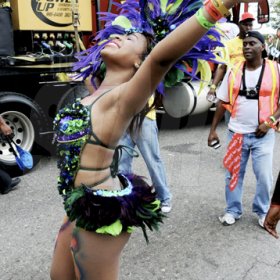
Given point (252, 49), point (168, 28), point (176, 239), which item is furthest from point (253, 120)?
point (168, 28)

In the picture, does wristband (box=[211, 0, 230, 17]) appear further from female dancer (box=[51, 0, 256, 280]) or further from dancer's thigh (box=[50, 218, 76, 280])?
dancer's thigh (box=[50, 218, 76, 280])

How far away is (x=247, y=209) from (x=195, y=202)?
1.70 ft

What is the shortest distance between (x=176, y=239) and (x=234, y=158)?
0.89 m

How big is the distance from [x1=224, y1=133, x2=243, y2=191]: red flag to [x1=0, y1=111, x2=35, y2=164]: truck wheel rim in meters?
2.60

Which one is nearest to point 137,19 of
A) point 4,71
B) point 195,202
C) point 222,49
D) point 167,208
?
point 222,49

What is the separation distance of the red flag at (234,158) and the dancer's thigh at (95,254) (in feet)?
7.01

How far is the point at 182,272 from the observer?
3021mm

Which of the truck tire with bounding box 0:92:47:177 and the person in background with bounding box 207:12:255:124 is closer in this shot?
the truck tire with bounding box 0:92:47:177

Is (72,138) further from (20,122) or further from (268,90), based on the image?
(20,122)

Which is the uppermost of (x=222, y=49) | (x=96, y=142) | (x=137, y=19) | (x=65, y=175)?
(x=137, y=19)

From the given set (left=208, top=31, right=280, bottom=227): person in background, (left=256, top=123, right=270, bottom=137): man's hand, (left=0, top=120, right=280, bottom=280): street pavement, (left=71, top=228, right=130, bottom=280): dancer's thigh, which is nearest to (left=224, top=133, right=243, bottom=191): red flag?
(left=208, top=31, right=280, bottom=227): person in background

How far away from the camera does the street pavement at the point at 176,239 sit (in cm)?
303

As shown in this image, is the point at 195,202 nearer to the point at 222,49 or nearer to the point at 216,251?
the point at 216,251

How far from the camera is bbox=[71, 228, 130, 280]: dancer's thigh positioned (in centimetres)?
182
